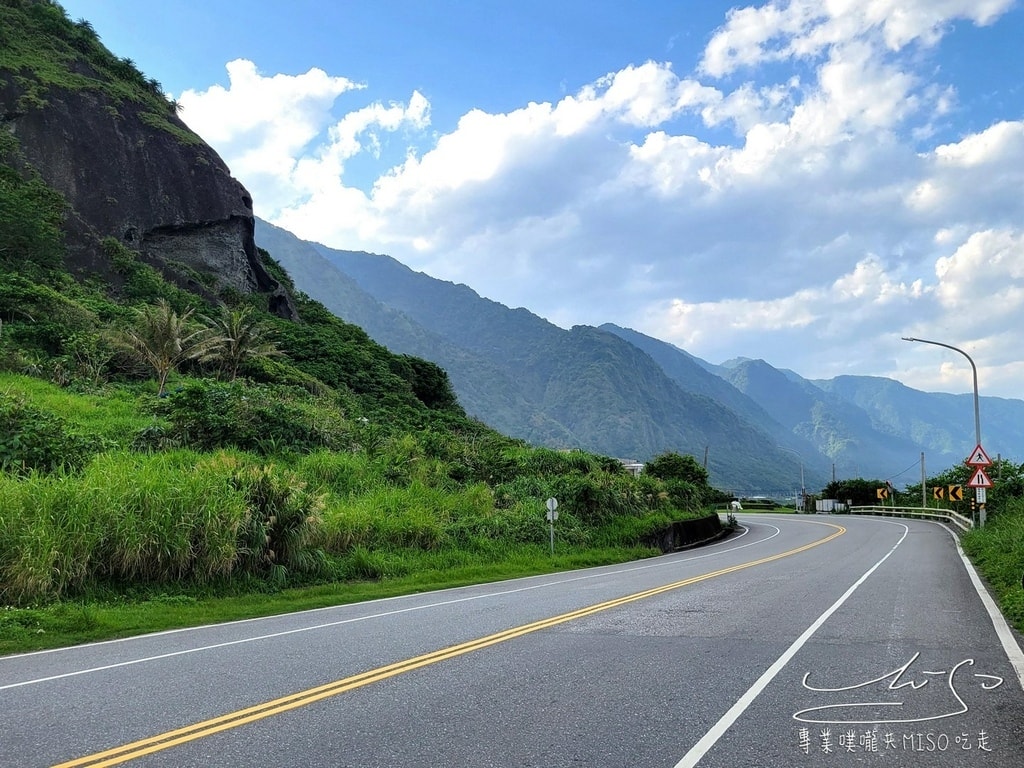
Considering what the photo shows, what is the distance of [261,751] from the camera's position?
15.2 feet

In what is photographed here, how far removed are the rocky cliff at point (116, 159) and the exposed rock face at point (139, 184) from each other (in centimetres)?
8

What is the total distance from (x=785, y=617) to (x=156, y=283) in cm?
4879

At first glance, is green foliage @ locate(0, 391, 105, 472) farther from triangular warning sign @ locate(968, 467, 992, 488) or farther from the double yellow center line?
triangular warning sign @ locate(968, 467, 992, 488)

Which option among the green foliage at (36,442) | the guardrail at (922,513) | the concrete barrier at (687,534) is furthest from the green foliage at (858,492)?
the green foliage at (36,442)

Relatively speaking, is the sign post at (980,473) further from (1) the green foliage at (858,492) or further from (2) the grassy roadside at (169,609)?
(1) the green foliage at (858,492)

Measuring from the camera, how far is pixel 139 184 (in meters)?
54.3

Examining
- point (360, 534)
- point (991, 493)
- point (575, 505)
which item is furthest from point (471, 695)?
point (991, 493)

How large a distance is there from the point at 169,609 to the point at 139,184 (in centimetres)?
5257

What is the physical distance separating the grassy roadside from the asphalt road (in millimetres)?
757

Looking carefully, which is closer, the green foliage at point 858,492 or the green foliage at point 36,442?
the green foliage at point 36,442

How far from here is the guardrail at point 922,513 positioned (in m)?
36.3

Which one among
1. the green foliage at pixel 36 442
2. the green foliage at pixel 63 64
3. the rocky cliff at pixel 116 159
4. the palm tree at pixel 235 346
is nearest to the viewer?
the green foliage at pixel 36 442

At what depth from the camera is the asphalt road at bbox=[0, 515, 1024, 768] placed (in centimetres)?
468

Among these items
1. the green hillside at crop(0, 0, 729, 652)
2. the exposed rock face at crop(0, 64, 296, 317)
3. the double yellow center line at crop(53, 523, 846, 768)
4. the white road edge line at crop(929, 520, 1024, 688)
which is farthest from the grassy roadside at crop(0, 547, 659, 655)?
the exposed rock face at crop(0, 64, 296, 317)
